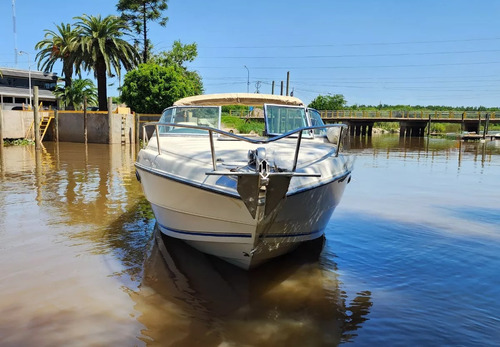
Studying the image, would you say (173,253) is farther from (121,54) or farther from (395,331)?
(121,54)

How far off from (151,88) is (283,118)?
24556mm

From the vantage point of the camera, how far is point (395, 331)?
383cm

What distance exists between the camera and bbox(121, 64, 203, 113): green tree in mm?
29672

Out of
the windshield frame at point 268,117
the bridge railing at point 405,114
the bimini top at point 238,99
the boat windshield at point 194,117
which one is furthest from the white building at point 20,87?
the windshield frame at point 268,117

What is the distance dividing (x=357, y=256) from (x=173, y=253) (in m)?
2.58

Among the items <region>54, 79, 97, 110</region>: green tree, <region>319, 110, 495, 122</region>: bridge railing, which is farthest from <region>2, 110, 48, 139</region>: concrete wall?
<region>319, 110, 495, 122</region>: bridge railing

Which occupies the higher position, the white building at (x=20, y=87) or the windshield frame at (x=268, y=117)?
the white building at (x=20, y=87)

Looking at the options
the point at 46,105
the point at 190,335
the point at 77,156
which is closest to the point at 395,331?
the point at 190,335

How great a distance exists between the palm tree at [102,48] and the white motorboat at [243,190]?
26378 millimetres

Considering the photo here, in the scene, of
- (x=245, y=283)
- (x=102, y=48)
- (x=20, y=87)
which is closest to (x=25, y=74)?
(x=20, y=87)

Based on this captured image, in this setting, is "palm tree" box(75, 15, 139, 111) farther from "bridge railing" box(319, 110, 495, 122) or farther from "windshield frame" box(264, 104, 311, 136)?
"bridge railing" box(319, 110, 495, 122)

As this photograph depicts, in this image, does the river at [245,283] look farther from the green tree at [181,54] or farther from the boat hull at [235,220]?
the green tree at [181,54]

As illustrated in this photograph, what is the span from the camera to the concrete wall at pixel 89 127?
24.8 metres

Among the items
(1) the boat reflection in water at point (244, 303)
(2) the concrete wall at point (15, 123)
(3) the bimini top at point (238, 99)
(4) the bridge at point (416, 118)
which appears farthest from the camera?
(4) the bridge at point (416, 118)
